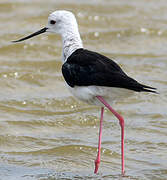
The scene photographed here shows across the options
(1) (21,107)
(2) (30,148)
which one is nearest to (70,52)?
(2) (30,148)

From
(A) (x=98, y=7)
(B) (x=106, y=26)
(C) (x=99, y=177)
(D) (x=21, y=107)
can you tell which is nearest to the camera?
(C) (x=99, y=177)

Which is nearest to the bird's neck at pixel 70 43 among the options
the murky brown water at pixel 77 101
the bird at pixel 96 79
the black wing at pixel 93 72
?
the bird at pixel 96 79

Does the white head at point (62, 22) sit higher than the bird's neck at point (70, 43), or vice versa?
the white head at point (62, 22)

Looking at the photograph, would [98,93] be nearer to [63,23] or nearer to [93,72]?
[93,72]

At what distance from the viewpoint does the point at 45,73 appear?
1033 cm

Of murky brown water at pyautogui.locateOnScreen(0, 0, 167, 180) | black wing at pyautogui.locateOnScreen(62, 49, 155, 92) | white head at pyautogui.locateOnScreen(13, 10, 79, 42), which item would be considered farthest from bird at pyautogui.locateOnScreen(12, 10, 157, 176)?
murky brown water at pyautogui.locateOnScreen(0, 0, 167, 180)

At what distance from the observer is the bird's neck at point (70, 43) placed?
7.26 metres

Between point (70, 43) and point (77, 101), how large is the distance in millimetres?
2164

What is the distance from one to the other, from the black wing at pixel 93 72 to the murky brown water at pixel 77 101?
3.46 ft

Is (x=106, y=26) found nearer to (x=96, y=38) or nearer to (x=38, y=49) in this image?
(x=96, y=38)

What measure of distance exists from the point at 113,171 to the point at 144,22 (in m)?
6.10

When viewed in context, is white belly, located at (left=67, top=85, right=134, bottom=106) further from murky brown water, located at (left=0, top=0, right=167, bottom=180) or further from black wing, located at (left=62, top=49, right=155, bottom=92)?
murky brown water, located at (left=0, top=0, right=167, bottom=180)

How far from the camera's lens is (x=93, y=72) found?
6.63m

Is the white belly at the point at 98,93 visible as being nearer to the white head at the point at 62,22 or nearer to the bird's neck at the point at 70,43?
the bird's neck at the point at 70,43
